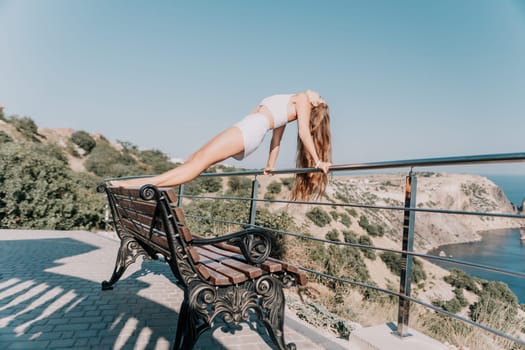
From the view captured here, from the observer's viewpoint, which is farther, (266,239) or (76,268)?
(76,268)

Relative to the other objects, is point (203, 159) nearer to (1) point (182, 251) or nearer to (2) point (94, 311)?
(1) point (182, 251)

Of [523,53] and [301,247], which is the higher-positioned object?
[523,53]

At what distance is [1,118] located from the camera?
109 feet

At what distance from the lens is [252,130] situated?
8.00ft

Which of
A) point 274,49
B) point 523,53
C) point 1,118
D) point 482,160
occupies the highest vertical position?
point 523,53

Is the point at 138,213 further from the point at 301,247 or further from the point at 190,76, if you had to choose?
the point at 190,76

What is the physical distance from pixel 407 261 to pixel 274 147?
1.60 m

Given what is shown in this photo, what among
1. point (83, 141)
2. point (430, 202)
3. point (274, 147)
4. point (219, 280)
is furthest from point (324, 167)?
point (430, 202)

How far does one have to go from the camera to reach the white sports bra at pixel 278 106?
267 cm

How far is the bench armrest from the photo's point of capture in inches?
62.7

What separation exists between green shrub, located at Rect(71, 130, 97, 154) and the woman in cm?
4657

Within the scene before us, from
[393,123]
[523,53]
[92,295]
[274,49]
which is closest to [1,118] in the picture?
[274,49]

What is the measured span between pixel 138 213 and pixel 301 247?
13.2 ft

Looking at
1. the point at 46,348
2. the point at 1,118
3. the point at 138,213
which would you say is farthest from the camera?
the point at 1,118
